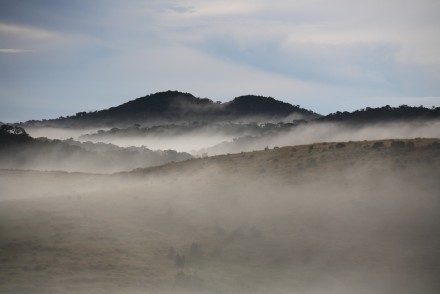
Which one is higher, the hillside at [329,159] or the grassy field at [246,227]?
the hillside at [329,159]

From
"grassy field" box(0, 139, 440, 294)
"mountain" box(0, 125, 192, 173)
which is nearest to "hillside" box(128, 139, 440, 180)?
"grassy field" box(0, 139, 440, 294)

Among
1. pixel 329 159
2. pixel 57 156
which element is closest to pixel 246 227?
pixel 329 159

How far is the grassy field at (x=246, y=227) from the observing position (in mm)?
21234

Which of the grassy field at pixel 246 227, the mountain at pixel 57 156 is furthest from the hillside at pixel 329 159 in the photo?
the mountain at pixel 57 156

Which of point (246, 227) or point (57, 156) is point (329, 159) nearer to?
point (246, 227)

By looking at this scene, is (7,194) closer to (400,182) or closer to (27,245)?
(27,245)

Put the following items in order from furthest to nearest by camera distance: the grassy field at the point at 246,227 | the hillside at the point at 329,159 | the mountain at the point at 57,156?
the mountain at the point at 57,156
the hillside at the point at 329,159
the grassy field at the point at 246,227

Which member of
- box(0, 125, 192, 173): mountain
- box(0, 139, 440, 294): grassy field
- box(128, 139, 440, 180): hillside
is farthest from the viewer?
box(0, 125, 192, 173): mountain

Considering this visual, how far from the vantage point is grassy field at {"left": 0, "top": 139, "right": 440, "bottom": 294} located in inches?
836

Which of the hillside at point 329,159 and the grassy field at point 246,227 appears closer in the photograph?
the grassy field at point 246,227

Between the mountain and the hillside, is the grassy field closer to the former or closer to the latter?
the hillside

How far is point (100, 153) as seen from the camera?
605 feet

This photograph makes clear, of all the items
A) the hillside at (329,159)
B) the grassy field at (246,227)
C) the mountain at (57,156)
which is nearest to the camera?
the grassy field at (246,227)

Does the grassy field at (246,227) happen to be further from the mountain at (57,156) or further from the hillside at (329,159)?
the mountain at (57,156)
